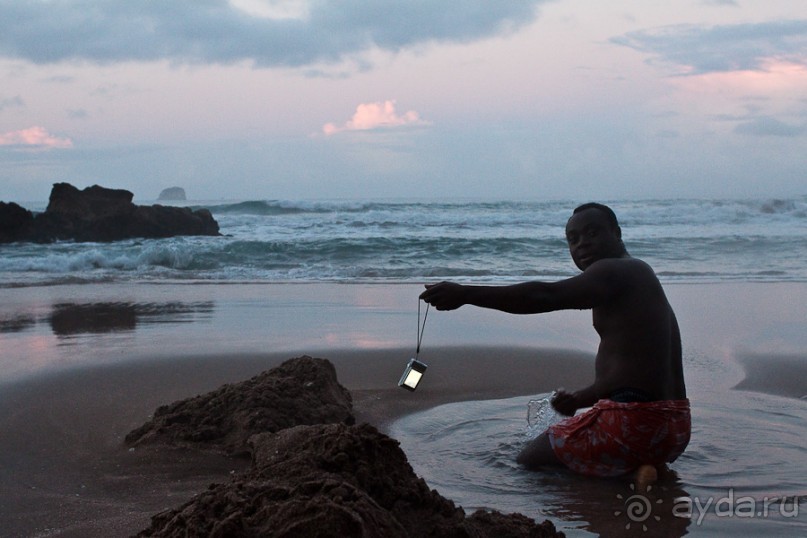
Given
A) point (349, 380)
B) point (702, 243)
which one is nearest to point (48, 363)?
point (349, 380)

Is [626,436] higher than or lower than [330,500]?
lower

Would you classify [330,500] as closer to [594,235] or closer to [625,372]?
[625,372]

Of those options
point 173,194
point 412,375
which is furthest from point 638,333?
point 173,194

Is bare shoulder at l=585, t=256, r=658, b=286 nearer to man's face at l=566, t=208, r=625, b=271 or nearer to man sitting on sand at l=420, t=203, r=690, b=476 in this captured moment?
man sitting on sand at l=420, t=203, r=690, b=476

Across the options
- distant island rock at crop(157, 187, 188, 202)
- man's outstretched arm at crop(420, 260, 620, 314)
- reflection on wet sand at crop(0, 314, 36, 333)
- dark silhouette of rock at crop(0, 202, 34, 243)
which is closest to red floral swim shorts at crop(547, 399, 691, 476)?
man's outstretched arm at crop(420, 260, 620, 314)

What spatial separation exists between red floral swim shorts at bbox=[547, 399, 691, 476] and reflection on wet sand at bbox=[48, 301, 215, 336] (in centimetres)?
567

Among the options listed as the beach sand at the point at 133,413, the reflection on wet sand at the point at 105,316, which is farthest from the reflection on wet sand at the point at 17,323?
the beach sand at the point at 133,413

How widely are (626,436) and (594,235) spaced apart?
98cm

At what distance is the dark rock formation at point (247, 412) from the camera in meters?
4.51

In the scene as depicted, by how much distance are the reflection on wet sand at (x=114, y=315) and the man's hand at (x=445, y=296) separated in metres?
5.81

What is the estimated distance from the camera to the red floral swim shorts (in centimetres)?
390

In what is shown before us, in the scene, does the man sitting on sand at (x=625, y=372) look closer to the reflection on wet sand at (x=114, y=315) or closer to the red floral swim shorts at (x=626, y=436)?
the red floral swim shorts at (x=626, y=436)

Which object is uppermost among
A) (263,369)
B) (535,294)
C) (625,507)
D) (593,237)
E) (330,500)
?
(593,237)

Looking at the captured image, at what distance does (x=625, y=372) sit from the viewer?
3.97 metres
